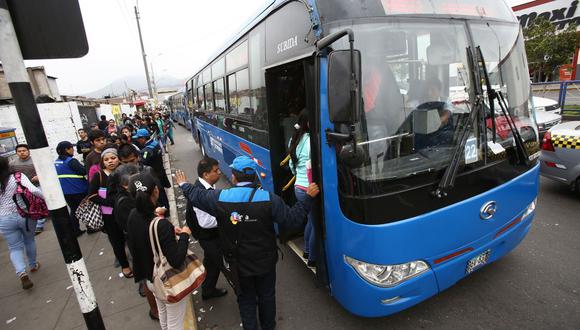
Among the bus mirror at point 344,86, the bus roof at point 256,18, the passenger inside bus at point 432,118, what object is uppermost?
the bus roof at point 256,18

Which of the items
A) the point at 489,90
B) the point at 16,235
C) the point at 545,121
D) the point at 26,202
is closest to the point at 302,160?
the point at 489,90

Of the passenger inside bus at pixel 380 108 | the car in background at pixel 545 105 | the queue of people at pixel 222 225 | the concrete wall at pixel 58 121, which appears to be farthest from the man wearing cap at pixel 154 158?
the car in background at pixel 545 105

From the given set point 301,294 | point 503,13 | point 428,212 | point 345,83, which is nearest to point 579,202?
point 503,13

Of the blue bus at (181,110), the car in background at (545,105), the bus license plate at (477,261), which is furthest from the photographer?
the blue bus at (181,110)

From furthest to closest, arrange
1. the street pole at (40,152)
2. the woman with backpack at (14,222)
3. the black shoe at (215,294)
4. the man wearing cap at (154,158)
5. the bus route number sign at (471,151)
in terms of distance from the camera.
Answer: the man wearing cap at (154,158) → the woman with backpack at (14,222) → the black shoe at (215,294) → the bus route number sign at (471,151) → the street pole at (40,152)

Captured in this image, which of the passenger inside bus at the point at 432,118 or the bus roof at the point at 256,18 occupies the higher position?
the bus roof at the point at 256,18

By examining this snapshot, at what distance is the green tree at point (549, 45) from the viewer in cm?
2152

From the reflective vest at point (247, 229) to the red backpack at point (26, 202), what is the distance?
3266 mm

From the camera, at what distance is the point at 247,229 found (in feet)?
7.66

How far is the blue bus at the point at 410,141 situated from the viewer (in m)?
2.25

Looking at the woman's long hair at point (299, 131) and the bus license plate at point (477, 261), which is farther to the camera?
the woman's long hair at point (299, 131)

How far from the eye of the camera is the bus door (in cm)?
363

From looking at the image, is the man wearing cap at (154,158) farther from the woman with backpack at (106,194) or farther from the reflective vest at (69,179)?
the woman with backpack at (106,194)

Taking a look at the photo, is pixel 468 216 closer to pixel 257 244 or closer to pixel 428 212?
pixel 428 212
